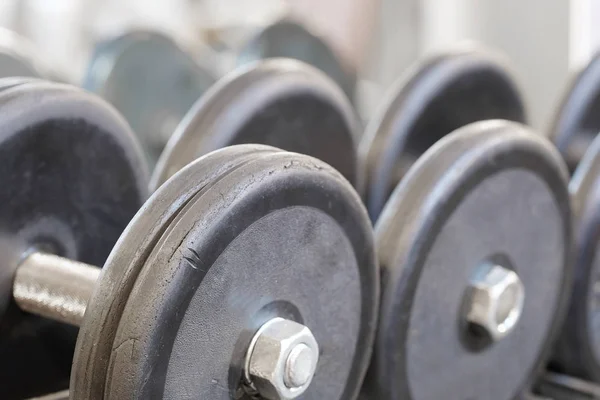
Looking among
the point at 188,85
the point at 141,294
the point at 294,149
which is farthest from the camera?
the point at 188,85

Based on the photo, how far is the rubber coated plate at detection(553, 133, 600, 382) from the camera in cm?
75

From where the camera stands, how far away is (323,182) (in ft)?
1.51

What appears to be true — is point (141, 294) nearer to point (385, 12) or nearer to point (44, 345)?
point (44, 345)

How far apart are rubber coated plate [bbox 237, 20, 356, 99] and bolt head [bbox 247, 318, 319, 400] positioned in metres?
0.89

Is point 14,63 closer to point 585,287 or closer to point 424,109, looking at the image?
point 424,109

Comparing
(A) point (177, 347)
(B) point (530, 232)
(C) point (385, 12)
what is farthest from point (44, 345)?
(C) point (385, 12)

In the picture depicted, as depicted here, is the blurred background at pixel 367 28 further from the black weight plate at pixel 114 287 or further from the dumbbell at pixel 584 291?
the black weight plate at pixel 114 287

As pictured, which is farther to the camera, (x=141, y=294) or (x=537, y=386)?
(x=537, y=386)

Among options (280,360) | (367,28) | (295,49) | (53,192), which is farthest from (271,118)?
(367,28)

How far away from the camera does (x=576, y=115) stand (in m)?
0.98

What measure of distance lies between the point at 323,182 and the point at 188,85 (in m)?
0.83

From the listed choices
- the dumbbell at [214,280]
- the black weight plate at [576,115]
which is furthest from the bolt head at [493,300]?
the black weight plate at [576,115]

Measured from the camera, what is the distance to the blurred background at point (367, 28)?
5.33ft

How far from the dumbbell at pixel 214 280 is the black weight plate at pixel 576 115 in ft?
1.92
